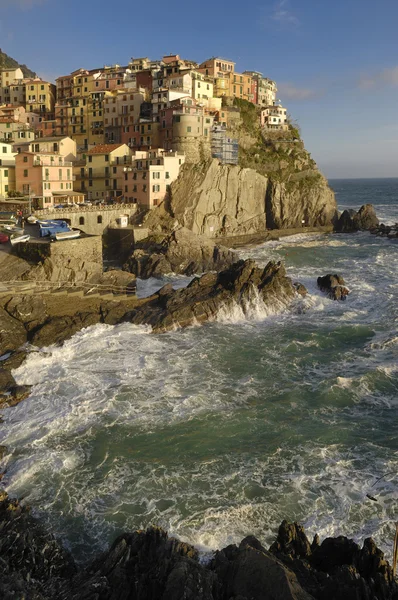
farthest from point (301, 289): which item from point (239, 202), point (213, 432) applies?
point (239, 202)

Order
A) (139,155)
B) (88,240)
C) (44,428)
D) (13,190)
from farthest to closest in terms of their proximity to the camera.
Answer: (139,155)
(13,190)
(88,240)
(44,428)

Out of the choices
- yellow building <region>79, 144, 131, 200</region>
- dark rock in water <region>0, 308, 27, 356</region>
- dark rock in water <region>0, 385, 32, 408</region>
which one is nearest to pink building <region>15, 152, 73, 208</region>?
yellow building <region>79, 144, 131, 200</region>

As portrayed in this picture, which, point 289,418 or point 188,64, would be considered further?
point 188,64

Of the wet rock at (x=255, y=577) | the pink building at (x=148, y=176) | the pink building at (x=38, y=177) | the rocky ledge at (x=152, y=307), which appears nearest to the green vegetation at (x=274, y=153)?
the pink building at (x=148, y=176)

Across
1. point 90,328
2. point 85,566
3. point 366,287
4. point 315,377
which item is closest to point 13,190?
point 90,328

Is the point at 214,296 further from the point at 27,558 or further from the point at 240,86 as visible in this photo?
the point at 240,86

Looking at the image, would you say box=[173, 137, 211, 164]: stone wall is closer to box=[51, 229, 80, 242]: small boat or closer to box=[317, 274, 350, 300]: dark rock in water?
box=[51, 229, 80, 242]: small boat

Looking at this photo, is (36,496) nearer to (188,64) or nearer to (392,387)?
(392,387)
